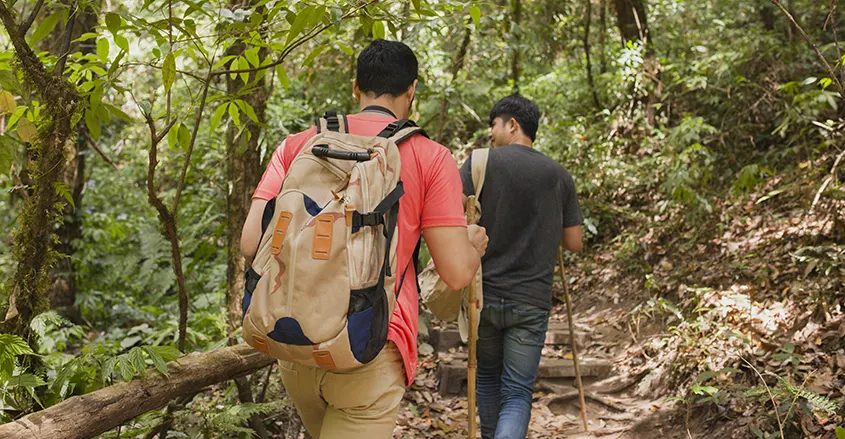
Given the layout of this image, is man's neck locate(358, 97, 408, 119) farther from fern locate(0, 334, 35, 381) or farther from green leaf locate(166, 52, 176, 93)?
fern locate(0, 334, 35, 381)

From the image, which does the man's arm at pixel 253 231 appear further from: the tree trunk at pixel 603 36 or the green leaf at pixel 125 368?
the tree trunk at pixel 603 36

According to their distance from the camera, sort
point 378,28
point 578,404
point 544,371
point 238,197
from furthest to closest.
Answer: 1. point 544,371
2. point 578,404
3. point 238,197
4. point 378,28

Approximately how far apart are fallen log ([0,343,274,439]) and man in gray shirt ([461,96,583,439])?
4.68 feet

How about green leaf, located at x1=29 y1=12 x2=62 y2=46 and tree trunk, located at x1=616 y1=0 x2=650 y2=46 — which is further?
tree trunk, located at x1=616 y1=0 x2=650 y2=46

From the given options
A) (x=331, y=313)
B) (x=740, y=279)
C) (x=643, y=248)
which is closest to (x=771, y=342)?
(x=740, y=279)

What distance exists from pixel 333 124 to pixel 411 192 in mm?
361

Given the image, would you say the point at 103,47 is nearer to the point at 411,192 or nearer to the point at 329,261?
the point at 411,192

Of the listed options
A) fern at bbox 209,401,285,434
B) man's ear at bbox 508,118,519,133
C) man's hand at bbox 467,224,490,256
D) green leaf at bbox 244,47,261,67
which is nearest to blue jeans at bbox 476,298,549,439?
man's ear at bbox 508,118,519,133

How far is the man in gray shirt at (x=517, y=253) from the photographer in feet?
13.4

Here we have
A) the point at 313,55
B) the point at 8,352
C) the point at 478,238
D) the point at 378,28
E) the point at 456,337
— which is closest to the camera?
the point at 8,352

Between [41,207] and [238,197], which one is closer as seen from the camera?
[41,207]


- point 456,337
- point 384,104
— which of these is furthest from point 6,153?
point 456,337

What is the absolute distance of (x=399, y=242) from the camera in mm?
2342

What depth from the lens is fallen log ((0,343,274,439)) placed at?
98.3 inches
